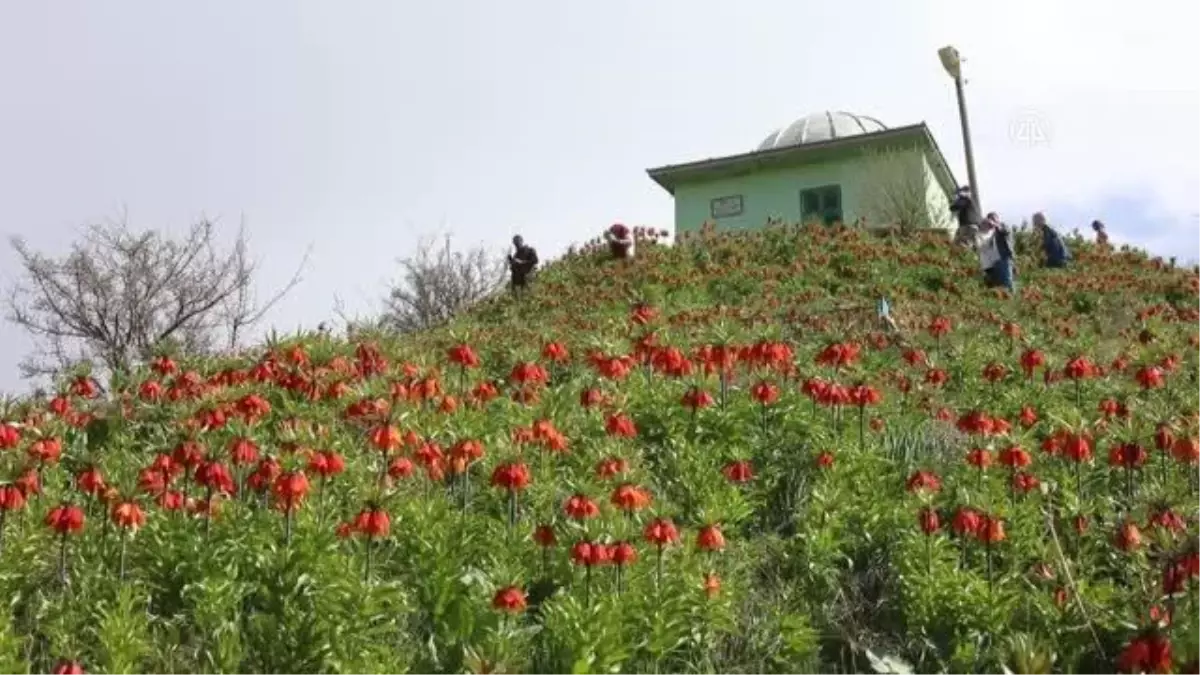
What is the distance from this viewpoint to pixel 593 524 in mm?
4293

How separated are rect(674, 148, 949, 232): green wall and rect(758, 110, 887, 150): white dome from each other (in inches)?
42.8

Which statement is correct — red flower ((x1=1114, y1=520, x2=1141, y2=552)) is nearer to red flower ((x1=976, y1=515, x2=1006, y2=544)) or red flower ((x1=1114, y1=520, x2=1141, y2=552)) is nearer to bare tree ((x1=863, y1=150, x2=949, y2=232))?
red flower ((x1=976, y1=515, x2=1006, y2=544))

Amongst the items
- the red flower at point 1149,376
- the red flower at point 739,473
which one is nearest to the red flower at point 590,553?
the red flower at point 739,473

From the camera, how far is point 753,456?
263 inches

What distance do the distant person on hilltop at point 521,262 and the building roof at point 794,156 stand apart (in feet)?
38.1

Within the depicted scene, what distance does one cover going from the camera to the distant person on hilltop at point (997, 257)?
710 inches

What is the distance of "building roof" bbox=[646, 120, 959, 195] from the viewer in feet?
99.9

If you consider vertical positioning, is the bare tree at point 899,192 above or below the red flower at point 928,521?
above

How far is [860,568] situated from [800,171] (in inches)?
1085

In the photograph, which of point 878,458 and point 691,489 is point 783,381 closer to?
point 878,458

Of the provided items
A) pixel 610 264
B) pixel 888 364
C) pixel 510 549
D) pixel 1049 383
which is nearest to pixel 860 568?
pixel 510 549

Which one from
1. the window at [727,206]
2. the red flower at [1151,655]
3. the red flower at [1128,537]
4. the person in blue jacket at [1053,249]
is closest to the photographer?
the red flower at [1151,655]

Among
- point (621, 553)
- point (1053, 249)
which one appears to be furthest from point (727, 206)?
point (621, 553)

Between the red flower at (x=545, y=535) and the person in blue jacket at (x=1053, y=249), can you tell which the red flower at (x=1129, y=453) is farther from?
the person in blue jacket at (x=1053, y=249)
